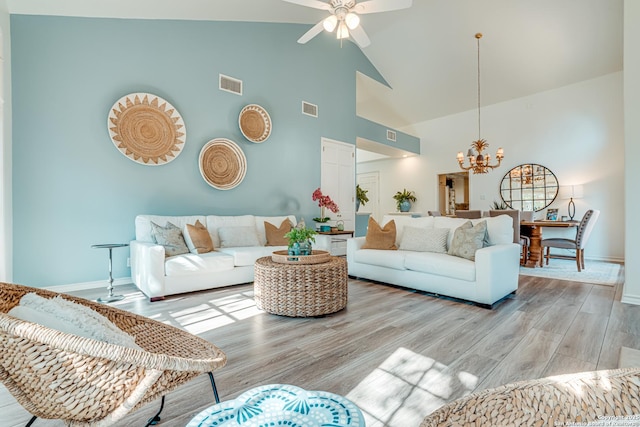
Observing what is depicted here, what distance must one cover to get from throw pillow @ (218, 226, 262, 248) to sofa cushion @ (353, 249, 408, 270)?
1475mm

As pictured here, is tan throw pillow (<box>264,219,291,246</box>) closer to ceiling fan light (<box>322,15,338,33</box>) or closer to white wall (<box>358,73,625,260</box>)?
ceiling fan light (<box>322,15,338,33</box>)

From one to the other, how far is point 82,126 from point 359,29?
11.2 feet

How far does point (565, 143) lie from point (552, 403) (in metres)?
7.38

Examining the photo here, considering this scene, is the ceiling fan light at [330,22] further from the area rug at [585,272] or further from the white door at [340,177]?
the area rug at [585,272]

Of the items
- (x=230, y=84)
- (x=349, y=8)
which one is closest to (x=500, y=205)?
(x=349, y=8)

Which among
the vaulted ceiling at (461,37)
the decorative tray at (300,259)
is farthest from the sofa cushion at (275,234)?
the vaulted ceiling at (461,37)

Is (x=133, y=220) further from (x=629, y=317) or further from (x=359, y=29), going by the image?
(x=629, y=317)

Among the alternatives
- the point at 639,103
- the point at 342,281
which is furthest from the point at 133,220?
the point at 639,103

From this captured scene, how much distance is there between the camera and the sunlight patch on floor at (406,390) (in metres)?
1.38

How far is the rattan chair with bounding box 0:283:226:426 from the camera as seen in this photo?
2.62 feet

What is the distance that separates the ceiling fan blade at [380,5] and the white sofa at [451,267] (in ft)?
7.96

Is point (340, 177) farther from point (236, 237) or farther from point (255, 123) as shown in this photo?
point (236, 237)

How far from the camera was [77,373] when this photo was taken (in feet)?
2.75

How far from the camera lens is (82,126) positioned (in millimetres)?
3498
